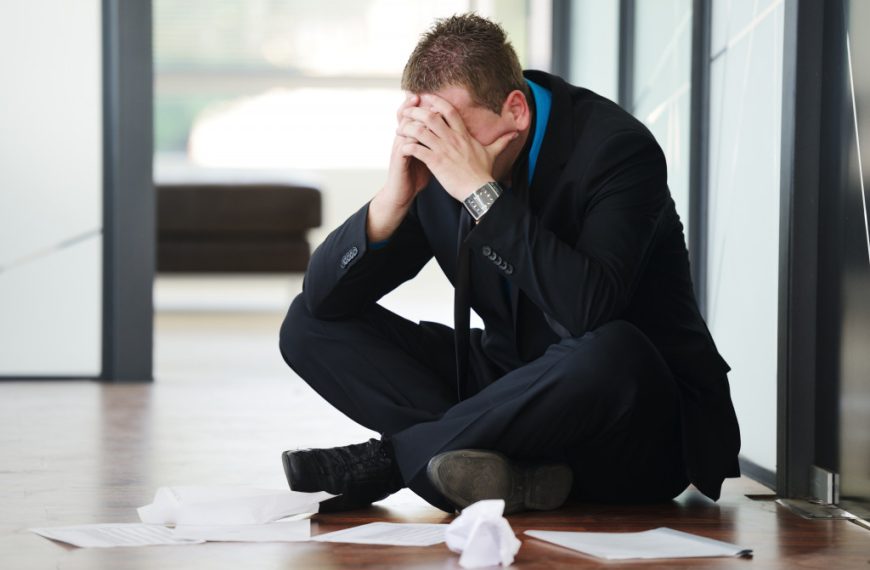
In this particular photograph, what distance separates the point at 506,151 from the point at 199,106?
20.1 feet

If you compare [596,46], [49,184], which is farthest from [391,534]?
[596,46]

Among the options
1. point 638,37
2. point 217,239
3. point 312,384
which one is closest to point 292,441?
point 312,384

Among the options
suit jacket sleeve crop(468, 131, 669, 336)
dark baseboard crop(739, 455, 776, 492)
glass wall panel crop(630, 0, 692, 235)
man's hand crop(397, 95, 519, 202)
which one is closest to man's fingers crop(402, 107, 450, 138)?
man's hand crop(397, 95, 519, 202)

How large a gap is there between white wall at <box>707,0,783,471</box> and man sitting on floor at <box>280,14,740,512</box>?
0.35 metres

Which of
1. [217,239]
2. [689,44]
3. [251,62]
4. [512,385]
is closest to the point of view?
[512,385]

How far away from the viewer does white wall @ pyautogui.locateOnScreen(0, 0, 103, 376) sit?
362 centimetres

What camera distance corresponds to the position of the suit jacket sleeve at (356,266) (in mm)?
1821

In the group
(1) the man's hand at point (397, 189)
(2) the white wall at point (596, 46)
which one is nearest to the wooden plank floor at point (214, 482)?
(1) the man's hand at point (397, 189)

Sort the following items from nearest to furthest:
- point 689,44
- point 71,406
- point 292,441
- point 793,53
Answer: point 793,53, point 292,441, point 689,44, point 71,406

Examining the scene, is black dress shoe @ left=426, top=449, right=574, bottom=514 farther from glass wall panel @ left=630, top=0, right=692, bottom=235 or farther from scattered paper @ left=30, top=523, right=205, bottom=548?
glass wall panel @ left=630, top=0, right=692, bottom=235

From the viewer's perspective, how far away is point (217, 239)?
6.16 m

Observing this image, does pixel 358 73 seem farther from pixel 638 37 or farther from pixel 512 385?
pixel 512 385

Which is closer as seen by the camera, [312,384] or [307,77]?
[312,384]

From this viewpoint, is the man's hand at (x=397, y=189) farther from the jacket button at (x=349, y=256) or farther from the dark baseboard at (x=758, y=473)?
the dark baseboard at (x=758, y=473)
